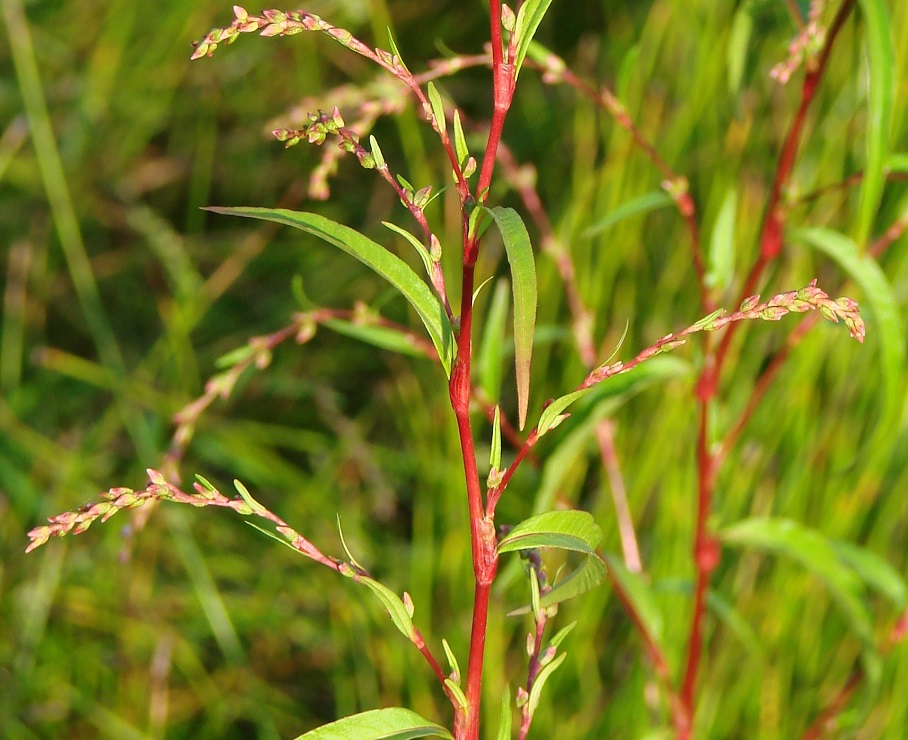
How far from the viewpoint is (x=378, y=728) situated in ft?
2.08

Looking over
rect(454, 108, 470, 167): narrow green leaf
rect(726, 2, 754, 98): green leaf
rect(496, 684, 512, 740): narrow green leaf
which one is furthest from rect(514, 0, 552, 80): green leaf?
rect(726, 2, 754, 98): green leaf

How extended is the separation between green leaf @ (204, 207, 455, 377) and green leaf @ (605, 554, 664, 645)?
54cm

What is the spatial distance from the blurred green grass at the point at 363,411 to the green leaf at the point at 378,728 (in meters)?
0.47

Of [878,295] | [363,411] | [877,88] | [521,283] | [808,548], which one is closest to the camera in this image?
[521,283]

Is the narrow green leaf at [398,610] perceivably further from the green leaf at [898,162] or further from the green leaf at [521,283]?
the green leaf at [898,162]

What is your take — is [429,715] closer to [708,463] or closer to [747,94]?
[708,463]

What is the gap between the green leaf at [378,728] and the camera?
62 centimetres

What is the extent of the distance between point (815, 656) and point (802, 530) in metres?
0.56

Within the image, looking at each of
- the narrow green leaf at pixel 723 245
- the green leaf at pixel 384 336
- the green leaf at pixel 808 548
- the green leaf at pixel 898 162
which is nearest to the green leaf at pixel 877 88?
the green leaf at pixel 898 162

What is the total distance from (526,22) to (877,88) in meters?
0.40

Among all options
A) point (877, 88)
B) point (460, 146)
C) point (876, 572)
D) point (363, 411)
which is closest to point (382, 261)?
point (460, 146)

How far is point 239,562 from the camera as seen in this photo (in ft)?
6.67

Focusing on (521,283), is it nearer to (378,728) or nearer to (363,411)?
(378,728)

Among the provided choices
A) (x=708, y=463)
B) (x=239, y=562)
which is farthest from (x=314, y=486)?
(x=708, y=463)
